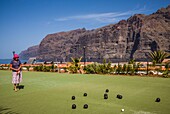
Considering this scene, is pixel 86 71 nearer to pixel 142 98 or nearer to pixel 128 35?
pixel 142 98

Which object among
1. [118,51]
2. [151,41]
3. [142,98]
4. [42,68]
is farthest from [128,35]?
[142,98]

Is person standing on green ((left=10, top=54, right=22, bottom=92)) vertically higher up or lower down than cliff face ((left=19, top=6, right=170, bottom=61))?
lower down

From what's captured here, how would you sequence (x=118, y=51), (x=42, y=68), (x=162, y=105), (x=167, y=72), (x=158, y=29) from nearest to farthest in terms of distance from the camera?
1. (x=162, y=105)
2. (x=167, y=72)
3. (x=42, y=68)
4. (x=158, y=29)
5. (x=118, y=51)

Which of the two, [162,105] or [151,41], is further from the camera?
[151,41]

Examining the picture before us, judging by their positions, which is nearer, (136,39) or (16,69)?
(16,69)

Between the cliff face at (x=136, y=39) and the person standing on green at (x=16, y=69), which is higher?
the cliff face at (x=136, y=39)

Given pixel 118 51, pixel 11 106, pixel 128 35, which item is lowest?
pixel 11 106

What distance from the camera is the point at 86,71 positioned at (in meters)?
21.4

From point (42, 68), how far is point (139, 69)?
40.7ft

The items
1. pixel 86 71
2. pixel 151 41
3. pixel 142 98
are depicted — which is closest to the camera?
pixel 142 98

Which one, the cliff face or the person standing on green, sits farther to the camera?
the cliff face

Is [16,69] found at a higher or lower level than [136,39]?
lower

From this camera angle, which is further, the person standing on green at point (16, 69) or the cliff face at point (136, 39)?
the cliff face at point (136, 39)

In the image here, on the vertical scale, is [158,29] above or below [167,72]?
above
